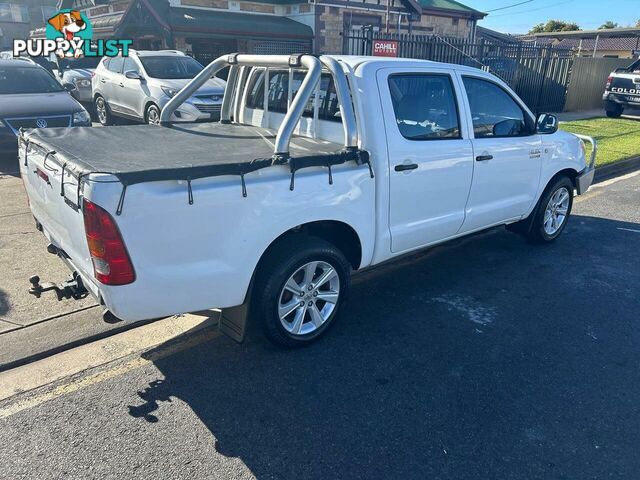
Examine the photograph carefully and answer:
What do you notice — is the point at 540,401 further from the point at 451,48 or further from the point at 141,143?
the point at 451,48

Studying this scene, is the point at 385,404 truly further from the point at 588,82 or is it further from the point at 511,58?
the point at 588,82

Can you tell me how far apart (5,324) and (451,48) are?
14.3 meters

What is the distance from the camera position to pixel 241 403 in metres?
3.04

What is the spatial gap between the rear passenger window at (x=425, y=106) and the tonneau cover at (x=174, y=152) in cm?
58

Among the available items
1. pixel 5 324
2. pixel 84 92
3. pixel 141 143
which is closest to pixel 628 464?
pixel 141 143

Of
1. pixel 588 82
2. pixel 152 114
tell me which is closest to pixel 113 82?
pixel 152 114

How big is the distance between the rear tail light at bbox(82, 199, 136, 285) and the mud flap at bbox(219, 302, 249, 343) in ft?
2.55

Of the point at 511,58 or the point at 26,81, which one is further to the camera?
the point at 511,58

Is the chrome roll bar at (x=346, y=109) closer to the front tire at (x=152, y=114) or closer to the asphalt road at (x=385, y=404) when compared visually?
the asphalt road at (x=385, y=404)

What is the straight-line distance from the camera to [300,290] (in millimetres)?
3490

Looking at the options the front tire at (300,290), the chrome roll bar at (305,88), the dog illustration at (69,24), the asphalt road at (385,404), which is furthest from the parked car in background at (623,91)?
the dog illustration at (69,24)

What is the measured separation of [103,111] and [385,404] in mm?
→ 12009

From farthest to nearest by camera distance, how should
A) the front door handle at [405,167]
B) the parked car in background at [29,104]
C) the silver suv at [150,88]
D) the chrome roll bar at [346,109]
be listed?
the silver suv at [150,88], the parked car in background at [29,104], the front door handle at [405,167], the chrome roll bar at [346,109]

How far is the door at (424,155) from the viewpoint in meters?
3.69
